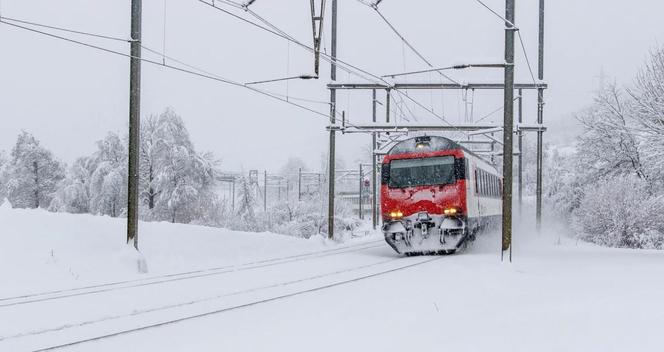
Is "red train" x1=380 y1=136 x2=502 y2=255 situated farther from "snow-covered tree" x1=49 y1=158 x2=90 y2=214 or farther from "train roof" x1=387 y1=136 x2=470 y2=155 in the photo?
"snow-covered tree" x1=49 y1=158 x2=90 y2=214

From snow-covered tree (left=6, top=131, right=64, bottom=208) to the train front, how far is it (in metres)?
45.9

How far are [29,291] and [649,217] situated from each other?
27507mm

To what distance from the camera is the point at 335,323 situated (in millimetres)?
8391

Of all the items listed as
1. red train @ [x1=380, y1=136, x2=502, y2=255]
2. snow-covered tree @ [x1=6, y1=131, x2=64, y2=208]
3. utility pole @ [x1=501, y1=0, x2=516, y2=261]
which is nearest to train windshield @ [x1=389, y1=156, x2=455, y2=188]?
red train @ [x1=380, y1=136, x2=502, y2=255]

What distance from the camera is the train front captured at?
64.8 feet

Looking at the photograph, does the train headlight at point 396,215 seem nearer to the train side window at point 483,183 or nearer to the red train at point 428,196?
the red train at point 428,196

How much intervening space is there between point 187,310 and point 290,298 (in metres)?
1.76

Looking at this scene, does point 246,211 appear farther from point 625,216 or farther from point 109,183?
point 625,216

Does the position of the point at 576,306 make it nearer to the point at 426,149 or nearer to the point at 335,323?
the point at 335,323

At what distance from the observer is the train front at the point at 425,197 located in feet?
64.8

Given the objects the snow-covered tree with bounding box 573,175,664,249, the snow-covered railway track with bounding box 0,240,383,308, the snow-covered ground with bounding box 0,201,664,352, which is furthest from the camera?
the snow-covered tree with bounding box 573,175,664,249

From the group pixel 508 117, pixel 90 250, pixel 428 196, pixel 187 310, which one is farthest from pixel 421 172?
pixel 187 310

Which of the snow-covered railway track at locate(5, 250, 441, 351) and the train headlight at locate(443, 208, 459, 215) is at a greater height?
the train headlight at locate(443, 208, 459, 215)

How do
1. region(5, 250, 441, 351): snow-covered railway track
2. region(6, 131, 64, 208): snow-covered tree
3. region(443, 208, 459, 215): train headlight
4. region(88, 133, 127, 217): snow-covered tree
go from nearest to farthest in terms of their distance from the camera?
1. region(5, 250, 441, 351): snow-covered railway track
2. region(443, 208, 459, 215): train headlight
3. region(88, 133, 127, 217): snow-covered tree
4. region(6, 131, 64, 208): snow-covered tree
